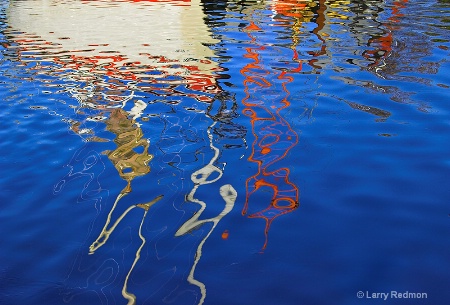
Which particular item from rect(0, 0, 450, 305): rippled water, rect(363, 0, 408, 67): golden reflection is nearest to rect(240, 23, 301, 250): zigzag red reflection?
rect(0, 0, 450, 305): rippled water

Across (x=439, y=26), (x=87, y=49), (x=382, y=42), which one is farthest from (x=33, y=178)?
(x=439, y=26)

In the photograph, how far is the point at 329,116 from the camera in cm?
737

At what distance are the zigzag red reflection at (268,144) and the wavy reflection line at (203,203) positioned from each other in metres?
0.18

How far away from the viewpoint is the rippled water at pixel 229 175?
4117 millimetres

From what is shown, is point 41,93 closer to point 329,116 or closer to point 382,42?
point 329,116

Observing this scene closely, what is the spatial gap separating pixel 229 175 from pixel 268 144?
0.97m

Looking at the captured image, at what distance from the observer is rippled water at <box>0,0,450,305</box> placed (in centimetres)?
412

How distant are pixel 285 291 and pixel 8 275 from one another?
86.2 inches

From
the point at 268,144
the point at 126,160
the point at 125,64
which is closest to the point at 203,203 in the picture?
the point at 126,160

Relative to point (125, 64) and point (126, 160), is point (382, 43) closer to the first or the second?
point (125, 64)

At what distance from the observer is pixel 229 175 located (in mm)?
5820

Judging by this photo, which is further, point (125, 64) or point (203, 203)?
point (125, 64)

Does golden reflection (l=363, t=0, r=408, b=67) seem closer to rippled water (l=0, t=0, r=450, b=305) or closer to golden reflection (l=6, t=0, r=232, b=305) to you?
rippled water (l=0, t=0, r=450, b=305)

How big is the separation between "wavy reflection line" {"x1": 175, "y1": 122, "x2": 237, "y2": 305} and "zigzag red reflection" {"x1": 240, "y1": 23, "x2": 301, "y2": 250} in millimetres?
183
